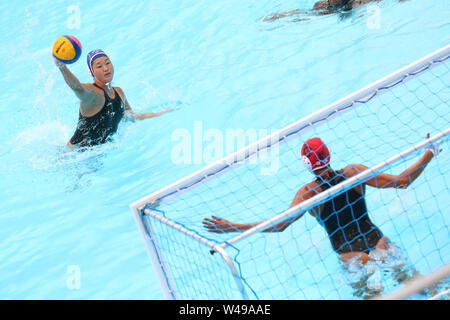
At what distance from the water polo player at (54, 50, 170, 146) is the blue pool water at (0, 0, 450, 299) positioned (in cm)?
22

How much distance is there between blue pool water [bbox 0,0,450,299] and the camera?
5.16m

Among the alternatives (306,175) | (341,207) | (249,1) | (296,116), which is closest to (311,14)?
(249,1)

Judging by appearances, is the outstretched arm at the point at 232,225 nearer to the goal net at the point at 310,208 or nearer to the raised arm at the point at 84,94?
the goal net at the point at 310,208

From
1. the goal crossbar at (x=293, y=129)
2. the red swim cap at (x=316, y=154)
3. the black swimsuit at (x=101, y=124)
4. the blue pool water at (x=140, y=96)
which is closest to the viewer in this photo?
the goal crossbar at (x=293, y=129)

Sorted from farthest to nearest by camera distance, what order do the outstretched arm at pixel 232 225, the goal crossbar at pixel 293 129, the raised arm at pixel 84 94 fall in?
the raised arm at pixel 84 94
the goal crossbar at pixel 293 129
the outstretched arm at pixel 232 225

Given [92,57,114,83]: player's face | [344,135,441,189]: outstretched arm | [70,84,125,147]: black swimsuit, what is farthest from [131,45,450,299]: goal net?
[92,57,114,83]: player's face

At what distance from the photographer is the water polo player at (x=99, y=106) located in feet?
17.0

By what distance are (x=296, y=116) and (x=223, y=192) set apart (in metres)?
1.56

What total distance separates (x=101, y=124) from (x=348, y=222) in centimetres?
293

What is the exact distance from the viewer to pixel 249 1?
901 centimetres

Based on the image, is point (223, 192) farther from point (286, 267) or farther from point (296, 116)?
point (296, 116)

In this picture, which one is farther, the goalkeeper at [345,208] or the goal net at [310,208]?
the goalkeeper at [345,208]

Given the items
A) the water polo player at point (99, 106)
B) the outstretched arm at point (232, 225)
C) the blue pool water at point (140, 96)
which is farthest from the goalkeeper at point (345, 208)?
the water polo player at point (99, 106)

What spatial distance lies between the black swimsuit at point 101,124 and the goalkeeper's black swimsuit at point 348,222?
8.71ft
